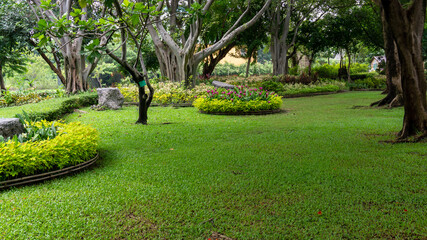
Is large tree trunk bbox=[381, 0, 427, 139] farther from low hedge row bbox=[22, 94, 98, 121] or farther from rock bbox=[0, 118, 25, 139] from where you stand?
low hedge row bbox=[22, 94, 98, 121]

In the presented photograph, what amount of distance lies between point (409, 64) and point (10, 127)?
6.27 m

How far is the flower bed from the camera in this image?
9.20 m

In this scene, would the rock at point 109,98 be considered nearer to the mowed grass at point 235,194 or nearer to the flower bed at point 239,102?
the flower bed at point 239,102

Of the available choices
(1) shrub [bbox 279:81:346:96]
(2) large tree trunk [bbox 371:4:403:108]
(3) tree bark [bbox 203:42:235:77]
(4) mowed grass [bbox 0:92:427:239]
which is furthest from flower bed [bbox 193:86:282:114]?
(3) tree bark [bbox 203:42:235:77]

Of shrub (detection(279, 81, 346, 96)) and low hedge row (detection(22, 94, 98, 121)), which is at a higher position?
shrub (detection(279, 81, 346, 96))

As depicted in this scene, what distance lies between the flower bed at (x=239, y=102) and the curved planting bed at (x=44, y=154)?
530 cm

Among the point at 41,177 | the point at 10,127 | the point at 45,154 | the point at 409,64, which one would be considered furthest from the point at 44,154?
the point at 409,64

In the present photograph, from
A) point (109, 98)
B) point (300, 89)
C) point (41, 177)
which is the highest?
point (300, 89)

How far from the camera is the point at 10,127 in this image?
402 centimetres

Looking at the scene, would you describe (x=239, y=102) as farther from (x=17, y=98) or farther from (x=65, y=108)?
(x=17, y=98)

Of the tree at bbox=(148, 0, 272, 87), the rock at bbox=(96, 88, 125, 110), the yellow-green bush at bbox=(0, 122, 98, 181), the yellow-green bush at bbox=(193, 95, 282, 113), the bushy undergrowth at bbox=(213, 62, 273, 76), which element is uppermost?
the bushy undergrowth at bbox=(213, 62, 273, 76)

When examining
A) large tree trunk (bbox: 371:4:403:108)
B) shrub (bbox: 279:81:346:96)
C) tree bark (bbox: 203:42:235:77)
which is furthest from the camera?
tree bark (bbox: 203:42:235:77)

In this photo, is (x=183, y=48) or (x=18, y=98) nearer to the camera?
(x=18, y=98)

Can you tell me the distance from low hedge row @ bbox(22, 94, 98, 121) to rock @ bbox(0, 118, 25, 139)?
4.96 ft
